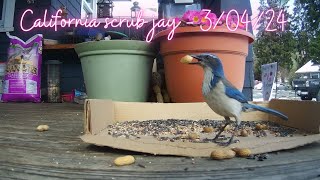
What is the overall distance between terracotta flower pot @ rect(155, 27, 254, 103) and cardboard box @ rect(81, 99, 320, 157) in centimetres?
28

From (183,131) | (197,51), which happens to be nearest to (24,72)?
(197,51)

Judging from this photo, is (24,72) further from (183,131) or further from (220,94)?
(220,94)

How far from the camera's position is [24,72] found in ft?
11.4

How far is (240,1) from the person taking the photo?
2.76m

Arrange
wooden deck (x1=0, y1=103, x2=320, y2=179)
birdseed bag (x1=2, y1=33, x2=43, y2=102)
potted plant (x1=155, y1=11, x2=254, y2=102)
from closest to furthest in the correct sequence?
wooden deck (x1=0, y1=103, x2=320, y2=179) → potted plant (x1=155, y1=11, x2=254, y2=102) → birdseed bag (x1=2, y1=33, x2=43, y2=102)

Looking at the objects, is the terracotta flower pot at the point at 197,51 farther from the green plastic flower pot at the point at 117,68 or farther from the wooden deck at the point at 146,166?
the wooden deck at the point at 146,166

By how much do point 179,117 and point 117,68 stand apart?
1.93 ft

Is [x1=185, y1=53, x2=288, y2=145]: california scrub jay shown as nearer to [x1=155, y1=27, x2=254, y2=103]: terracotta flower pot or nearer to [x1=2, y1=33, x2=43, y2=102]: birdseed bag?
[x1=155, y1=27, x2=254, y2=103]: terracotta flower pot

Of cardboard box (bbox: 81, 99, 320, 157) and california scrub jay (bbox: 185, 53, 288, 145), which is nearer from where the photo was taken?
cardboard box (bbox: 81, 99, 320, 157)

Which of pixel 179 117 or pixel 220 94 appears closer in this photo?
pixel 220 94

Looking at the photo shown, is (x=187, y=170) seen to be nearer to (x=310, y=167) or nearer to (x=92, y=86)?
(x=310, y=167)

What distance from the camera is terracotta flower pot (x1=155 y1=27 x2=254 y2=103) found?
1766mm

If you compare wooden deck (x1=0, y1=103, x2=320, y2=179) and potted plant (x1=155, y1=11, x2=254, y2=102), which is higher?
potted plant (x1=155, y1=11, x2=254, y2=102)

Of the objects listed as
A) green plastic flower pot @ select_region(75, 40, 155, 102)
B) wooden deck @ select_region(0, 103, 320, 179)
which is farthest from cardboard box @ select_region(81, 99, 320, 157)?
green plastic flower pot @ select_region(75, 40, 155, 102)
